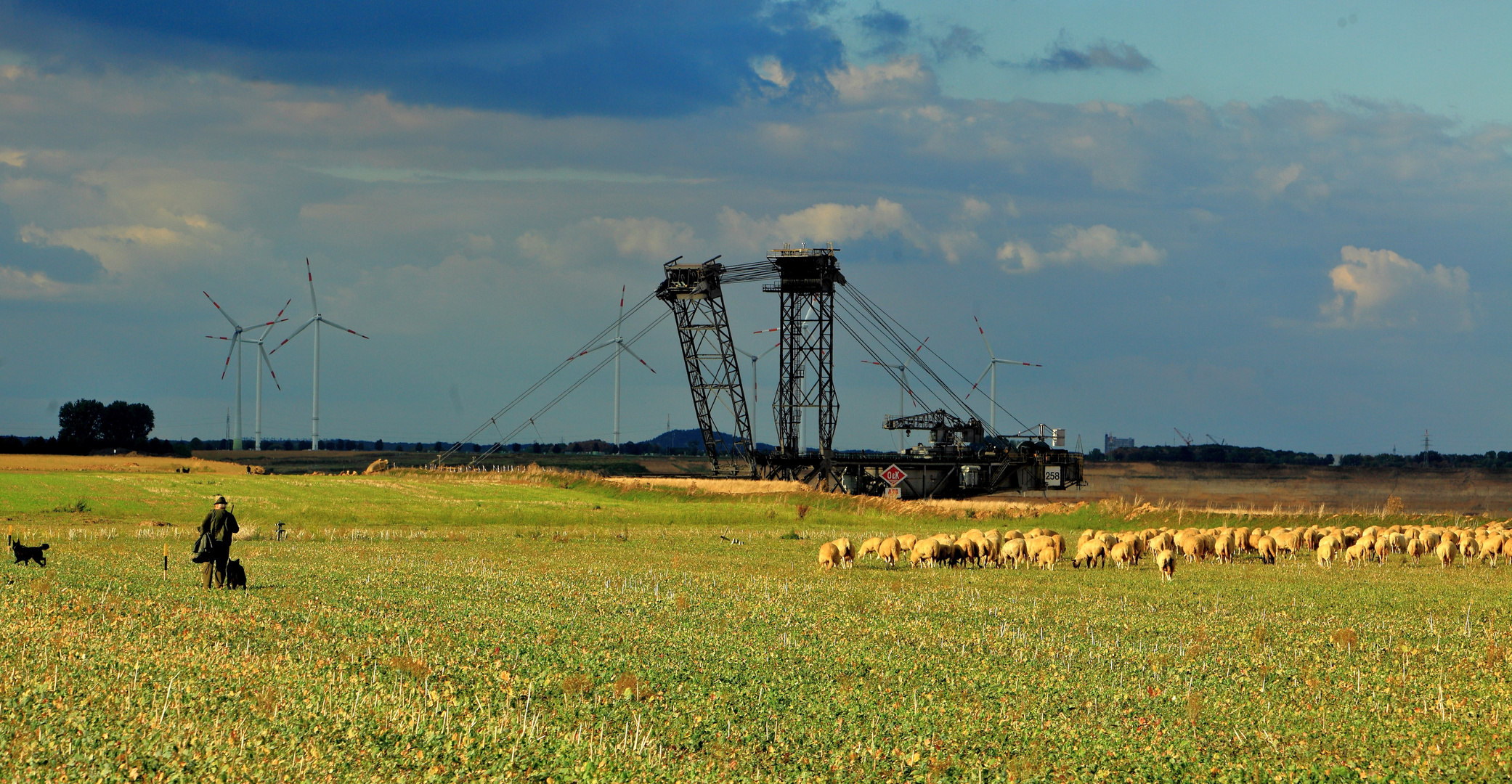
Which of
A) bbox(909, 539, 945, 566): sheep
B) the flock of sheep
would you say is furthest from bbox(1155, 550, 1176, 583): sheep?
bbox(909, 539, 945, 566): sheep

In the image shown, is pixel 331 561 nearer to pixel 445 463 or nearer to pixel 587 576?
pixel 587 576

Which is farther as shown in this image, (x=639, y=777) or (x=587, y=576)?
(x=587, y=576)

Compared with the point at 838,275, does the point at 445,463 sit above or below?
below

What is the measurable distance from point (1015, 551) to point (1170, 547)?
8076 mm

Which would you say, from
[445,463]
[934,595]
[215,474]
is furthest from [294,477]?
[934,595]

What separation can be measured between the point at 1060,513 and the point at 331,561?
5196 centimetres

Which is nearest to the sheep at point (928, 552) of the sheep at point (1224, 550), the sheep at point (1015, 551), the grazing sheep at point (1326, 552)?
the sheep at point (1015, 551)

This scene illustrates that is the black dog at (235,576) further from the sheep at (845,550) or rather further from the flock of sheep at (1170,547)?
the sheep at (845,550)

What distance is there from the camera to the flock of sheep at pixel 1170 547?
1737 inches

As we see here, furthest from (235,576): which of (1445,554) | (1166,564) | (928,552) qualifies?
(1445,554)

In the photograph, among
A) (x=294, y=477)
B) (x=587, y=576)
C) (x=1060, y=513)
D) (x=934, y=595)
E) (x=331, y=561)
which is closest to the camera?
(x=934, y=595)

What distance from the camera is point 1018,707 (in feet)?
57.7

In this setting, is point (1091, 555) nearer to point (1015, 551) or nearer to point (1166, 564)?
point (1015, 551)

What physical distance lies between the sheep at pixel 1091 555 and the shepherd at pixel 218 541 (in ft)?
98.6
